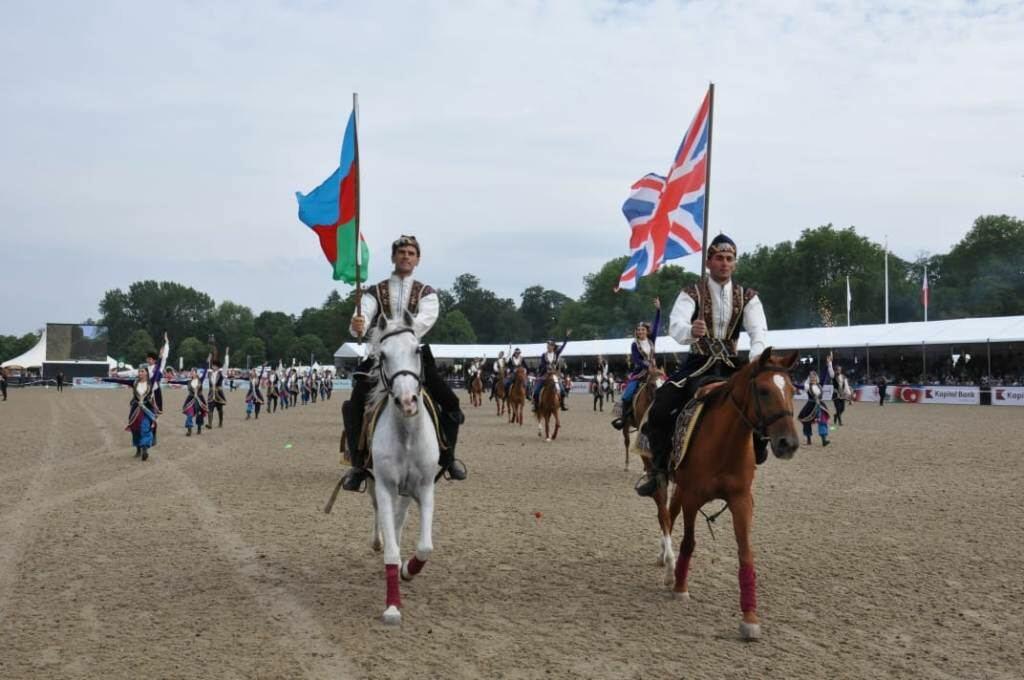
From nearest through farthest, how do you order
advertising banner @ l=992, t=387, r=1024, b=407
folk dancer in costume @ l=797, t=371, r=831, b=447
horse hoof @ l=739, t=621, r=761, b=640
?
horse hoof @ l=739, t=621, r=761, b=640, folk dancer in costume @ l=797, t=371, r=831, b=447, advertising banner @ l=992, t=387, r=1024, b=407

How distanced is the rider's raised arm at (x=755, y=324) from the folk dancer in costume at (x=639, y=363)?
18.1 ft

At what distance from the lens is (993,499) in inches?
520

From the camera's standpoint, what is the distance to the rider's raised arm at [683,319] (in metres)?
7.74

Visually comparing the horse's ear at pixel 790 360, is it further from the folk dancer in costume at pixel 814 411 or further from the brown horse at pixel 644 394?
the folk dancer in costume at pixel 814 411

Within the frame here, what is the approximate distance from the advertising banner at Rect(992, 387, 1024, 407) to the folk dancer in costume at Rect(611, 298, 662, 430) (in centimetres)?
3325

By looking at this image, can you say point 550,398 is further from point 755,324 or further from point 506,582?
point 755,324

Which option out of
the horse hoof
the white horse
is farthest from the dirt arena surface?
the white horse

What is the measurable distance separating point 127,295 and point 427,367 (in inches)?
7495

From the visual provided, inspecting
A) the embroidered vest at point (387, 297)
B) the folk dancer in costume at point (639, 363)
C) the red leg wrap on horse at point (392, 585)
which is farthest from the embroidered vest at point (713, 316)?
the folk dancer in costume at point (639, 363)

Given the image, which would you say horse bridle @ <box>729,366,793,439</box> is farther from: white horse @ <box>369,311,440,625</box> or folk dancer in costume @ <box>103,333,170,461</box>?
folk dancer in costume @ <box>103,333,170,461</box>

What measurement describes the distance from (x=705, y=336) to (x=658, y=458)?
3.80ft

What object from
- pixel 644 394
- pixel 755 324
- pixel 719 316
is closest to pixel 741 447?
pixel 755 324

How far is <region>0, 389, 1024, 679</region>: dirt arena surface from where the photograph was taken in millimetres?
6008

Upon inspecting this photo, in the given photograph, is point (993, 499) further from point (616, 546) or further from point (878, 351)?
point (878, 351)
